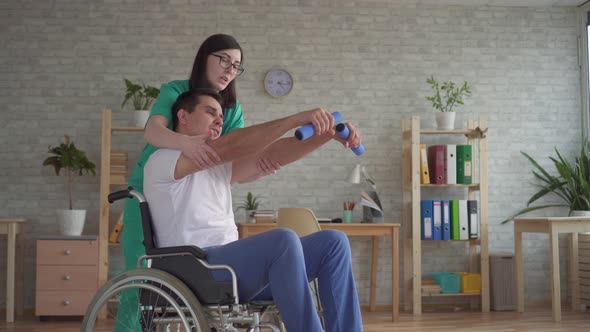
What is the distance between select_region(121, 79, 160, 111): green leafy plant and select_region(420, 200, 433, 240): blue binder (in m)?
2.25

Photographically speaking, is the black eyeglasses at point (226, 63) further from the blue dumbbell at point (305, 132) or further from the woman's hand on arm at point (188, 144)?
the blue dumbbell at point (305, 132)

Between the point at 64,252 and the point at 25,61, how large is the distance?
1.64 metres

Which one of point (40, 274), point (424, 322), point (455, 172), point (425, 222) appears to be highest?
point (455, 172)

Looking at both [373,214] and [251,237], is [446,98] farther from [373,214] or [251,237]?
[251,237]

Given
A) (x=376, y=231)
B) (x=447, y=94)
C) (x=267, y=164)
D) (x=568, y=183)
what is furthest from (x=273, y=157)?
(x=568, y=183)

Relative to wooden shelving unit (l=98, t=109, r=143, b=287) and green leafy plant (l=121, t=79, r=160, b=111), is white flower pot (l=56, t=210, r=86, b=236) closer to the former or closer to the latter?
wooden shelving unit (l=98, t=109, r=143, b=287)

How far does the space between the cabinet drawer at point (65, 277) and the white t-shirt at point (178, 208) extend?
3.11m

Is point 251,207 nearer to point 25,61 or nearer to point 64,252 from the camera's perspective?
point 64,252

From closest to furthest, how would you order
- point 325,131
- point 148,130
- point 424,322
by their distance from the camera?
point 325,131
point 148,130
point 424,322

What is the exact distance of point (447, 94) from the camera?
5375 mm

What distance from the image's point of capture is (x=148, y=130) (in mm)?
2025

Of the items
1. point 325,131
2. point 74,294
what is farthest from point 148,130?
point 74,294

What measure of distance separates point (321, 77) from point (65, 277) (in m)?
2.55

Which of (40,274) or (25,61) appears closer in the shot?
(40,274)
